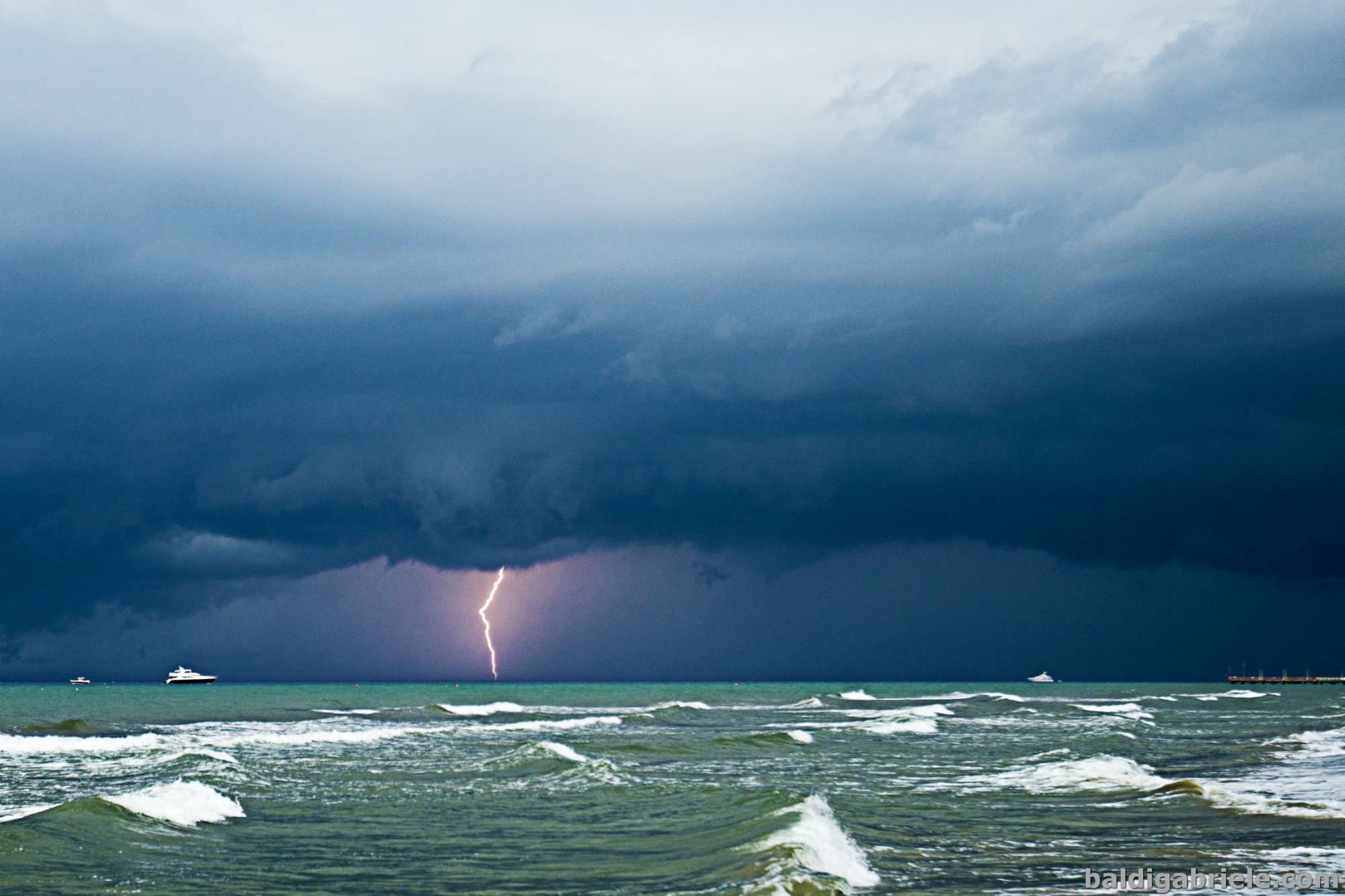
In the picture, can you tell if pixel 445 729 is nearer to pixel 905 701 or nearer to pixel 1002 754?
pixel 1002 754

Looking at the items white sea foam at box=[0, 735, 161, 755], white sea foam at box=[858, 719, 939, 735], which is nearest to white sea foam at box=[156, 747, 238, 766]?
white sea foam at box=[0, 735, 161, 755]

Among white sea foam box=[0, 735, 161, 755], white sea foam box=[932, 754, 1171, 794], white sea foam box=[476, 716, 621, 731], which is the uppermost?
white sea foam box=[0, 735, 161, 755]

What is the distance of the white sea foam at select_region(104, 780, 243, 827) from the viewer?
27672mm

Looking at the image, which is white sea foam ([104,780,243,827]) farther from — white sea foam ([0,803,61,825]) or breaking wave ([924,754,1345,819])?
breaking wave ([924,754,1345,819])

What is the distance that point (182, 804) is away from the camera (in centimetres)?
2881

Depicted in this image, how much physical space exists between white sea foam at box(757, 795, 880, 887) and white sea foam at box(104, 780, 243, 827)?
1276 cm

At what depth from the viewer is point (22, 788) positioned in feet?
117

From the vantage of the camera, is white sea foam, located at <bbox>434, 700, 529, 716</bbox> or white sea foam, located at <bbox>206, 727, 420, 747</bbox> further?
white sea foam, located at <bbox>434, 700, 529, 716</bbox>

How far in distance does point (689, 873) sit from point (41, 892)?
1027 centimetres

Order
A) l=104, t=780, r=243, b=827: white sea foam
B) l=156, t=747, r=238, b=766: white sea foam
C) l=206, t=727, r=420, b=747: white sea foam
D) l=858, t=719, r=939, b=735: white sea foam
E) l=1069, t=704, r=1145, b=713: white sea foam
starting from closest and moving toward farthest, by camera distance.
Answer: l=104, t=780, r=243, b=827: white sea foam, l=156, t=747, r=238, b=766: white sea foam, l=206, t=727, r=420, b=747: white sea foam, l=858, t=719, r=939, b=735: white sea foam, l=1069, t=704, r=1145, b=713: white sea foam

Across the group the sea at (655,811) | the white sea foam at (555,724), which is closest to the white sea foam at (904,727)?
the sea at (655,811)

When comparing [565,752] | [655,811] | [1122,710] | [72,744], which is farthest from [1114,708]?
[655,811]

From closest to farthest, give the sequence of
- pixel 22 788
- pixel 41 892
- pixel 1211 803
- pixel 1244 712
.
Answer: pixel 41 892 < pixel 1211 803 < pixel 22 788 < pixel 1244 712

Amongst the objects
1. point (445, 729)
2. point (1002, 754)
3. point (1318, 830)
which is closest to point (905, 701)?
point (445, 729)
